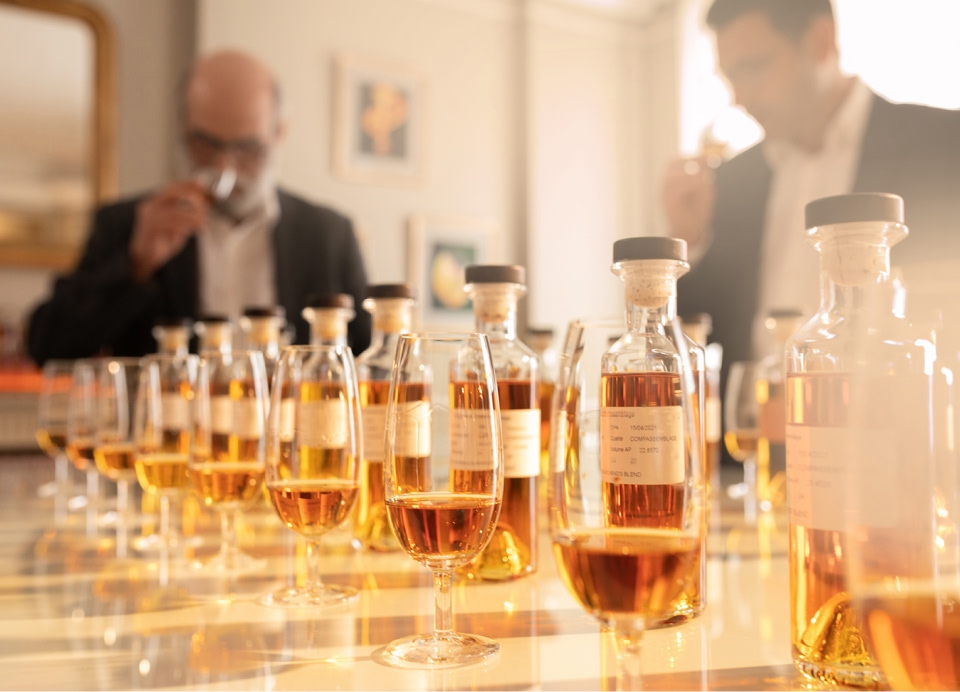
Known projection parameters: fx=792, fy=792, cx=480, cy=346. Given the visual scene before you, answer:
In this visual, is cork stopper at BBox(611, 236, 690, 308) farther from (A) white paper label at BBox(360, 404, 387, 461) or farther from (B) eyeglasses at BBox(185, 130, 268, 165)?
(B) eyeglasses at BBox(185, 130, 268, 165)

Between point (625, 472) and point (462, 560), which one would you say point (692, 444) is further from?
point (462, 560)

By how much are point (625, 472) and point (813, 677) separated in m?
0.22

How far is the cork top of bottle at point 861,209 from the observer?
1.99 feet

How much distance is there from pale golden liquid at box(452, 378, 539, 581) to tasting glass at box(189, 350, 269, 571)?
1.00ft

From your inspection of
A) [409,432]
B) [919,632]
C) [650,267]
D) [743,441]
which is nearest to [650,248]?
[650,267]

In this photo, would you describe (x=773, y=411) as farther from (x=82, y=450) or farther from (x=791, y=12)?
(x=791, y=12)

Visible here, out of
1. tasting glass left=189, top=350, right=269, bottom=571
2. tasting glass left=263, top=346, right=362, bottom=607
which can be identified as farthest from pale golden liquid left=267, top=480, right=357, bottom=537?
tasting glass left=189, top=350, right=269, bottom=571

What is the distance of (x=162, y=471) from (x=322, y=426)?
1.45 ft

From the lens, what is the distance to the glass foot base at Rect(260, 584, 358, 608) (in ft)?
2.77

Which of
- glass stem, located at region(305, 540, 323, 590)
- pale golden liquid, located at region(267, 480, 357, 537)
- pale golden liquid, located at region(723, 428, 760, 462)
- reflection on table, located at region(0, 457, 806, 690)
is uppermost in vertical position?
pale golden liquid, located at region(723, 428, 760, 462)

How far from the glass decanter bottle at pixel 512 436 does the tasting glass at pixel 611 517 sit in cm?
32

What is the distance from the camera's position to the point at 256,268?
10.0 ft

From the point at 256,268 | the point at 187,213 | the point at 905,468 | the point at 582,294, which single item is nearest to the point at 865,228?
the point at 905,468

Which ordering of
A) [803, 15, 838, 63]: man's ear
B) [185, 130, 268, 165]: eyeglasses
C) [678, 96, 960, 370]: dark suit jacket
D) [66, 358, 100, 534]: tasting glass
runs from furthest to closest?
[185, 130, 268, 165]: eyeglasses → [803, 15, 838, 63]: man's ear → [678, 96, 960, 370]: dark suit jacket → [66, 358, 100, 534]: tasting glass
